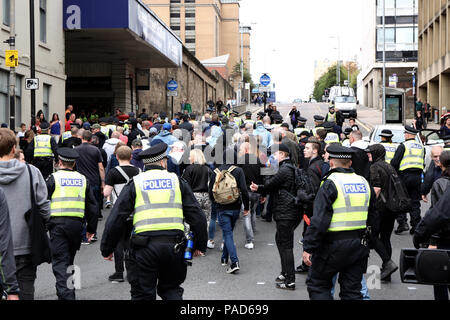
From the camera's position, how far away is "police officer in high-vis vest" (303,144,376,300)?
599 centimetres

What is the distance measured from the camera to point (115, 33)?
84.1ft

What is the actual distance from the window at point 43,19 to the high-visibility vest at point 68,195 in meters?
17.1

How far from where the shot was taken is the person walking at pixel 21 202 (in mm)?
5559

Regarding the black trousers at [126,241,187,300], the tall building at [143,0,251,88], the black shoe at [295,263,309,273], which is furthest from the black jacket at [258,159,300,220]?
the tall building at [143,0,251,88]

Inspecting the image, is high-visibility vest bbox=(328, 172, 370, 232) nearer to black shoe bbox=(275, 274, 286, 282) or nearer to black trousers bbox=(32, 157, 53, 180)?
black shoe bbox=(275, 274, 286, 282)

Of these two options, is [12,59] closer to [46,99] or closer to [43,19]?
[43,19]

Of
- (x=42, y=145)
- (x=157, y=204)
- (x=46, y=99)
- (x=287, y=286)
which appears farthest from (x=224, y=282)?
(x=46, y=99)

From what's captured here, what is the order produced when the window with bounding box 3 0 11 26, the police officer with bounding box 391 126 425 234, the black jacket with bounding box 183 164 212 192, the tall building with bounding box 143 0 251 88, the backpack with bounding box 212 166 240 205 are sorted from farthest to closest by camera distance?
the tall building with bounding box 143 0 251 88 < the window with bounding box 3 0 11 26 < the police officer with bounding box 391 126 425 234 < the black jacket with bounding box 183 164 212 192 < the backpack with bounding box 212 166 240 205

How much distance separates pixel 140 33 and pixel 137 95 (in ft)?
37.9

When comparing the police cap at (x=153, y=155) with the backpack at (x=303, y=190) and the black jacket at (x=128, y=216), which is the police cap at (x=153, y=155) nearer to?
the black jacket at (x=128, y=216)

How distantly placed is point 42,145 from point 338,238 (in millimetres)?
10248

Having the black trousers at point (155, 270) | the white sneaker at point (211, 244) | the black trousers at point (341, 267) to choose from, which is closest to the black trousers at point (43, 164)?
the white sneaker at point (211, 244)

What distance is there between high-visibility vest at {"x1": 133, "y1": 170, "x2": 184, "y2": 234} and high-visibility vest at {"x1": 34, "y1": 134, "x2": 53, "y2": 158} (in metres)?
9.54

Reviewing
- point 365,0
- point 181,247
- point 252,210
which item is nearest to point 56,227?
point 181,247
